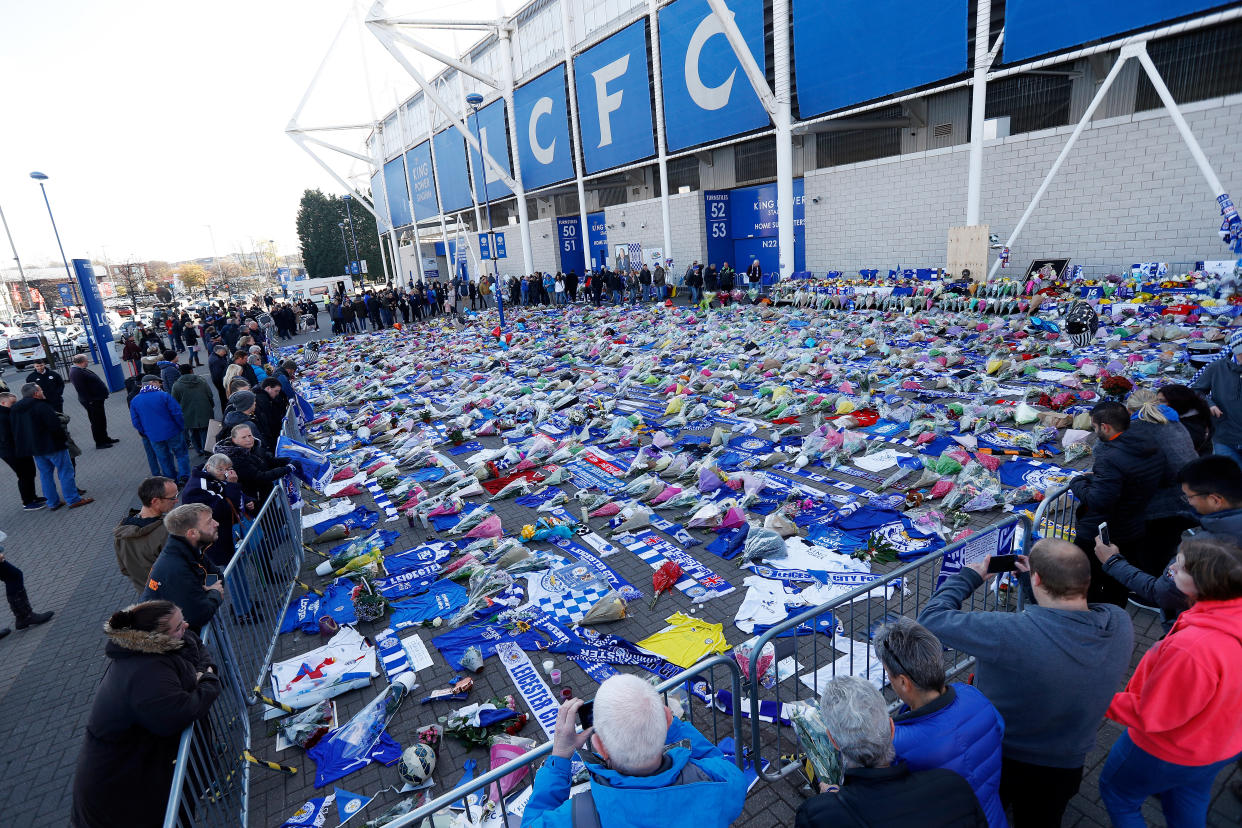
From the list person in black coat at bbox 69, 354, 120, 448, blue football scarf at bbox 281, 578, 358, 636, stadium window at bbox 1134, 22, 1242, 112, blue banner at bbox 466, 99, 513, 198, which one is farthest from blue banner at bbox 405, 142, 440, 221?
blue football scarf at bbox 281, 578, 358, 636

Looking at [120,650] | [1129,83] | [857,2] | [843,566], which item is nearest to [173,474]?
[120,650]

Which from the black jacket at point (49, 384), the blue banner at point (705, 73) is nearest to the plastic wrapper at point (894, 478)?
the black jacket at point (49, 384)

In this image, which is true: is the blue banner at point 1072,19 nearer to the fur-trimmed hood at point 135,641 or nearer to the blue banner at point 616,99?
the blue banner at point 616,99

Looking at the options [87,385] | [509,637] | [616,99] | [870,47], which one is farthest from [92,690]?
[616,99]

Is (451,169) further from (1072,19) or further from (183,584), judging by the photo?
(183,584)

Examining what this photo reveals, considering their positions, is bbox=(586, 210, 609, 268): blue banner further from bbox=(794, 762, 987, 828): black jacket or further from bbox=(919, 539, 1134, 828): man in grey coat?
bbox=(794, 762, 987, 828): black jacket

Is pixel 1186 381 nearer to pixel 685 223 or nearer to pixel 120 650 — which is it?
pixel 120 650

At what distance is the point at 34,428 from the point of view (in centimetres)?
891

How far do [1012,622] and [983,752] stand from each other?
0.54 metres

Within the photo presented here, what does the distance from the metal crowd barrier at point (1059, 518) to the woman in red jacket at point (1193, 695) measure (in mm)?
1790

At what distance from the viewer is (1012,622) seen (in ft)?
8.23

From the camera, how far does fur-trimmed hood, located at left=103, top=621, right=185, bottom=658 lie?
2852 mm

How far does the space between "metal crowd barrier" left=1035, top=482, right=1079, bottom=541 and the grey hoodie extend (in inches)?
77.9

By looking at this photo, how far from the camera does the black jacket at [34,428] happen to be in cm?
884
